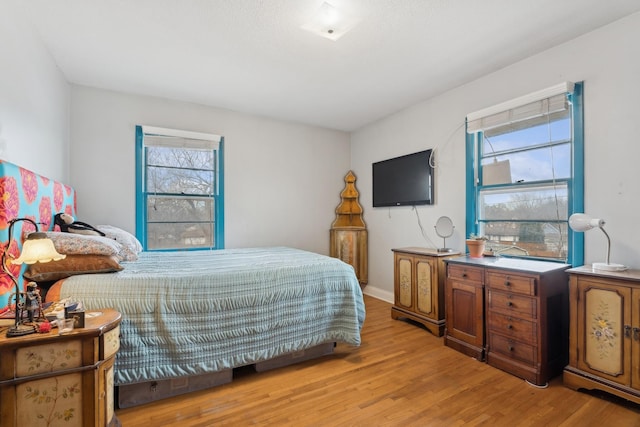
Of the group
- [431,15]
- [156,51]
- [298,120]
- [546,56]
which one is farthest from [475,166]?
[156,51]

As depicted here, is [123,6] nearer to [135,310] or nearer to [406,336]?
[135,310]

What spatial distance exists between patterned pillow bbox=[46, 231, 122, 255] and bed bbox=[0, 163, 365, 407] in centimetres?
2

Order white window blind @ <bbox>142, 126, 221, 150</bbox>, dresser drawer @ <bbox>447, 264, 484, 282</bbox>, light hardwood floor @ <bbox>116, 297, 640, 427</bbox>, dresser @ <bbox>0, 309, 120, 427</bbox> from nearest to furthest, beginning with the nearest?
1. dresser @ <bbox>0, 309, 120, 427</bbox>
2. light hardwood floor @ <bbox>116, 297, 640, 427</bbox>
3. dresser drawer @ <bbox>447, 264, 484, 282</bbox>
4. white window blind @ <bbox>142, 126, 221, 150</bbox>

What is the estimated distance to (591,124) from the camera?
92.0 inches

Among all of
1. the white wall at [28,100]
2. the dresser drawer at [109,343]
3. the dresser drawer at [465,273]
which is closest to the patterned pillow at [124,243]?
the white wall at [28,100]

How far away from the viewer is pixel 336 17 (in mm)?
2104

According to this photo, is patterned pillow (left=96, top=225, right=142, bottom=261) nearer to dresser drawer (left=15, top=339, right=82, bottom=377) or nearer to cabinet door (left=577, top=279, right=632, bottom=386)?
dresser drawer (left=15, top=339, right=82, bottom=377)

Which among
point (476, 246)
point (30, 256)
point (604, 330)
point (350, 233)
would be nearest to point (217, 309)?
point (30, 256)

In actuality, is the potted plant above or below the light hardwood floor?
above

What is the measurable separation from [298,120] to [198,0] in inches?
102

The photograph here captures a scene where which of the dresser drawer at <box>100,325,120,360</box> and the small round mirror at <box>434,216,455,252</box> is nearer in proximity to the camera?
the dresser drawer at <box>100,325,120,360</box>

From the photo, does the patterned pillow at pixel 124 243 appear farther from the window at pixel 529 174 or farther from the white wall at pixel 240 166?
the window at pixel 529 174

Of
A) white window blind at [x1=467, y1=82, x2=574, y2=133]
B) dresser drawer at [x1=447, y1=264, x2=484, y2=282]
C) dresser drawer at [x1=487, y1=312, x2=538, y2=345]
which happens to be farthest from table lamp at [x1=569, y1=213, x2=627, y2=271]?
white window blind at [x1=467, y1=82, x2=574, y2=133]

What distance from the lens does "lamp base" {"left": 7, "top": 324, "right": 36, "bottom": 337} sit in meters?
1.27
